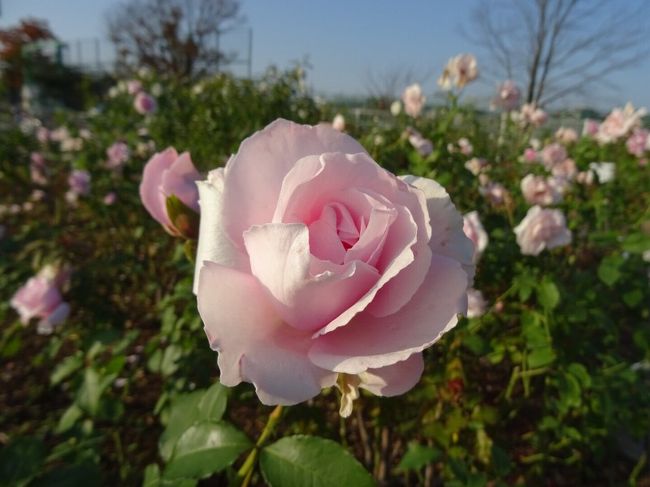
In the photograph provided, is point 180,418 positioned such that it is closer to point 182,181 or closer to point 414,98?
point 182,181

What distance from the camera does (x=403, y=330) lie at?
1.14ft

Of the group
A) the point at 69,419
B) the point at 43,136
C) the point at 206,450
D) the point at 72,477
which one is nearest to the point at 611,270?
the point at 206,450

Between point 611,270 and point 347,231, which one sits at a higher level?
point 347,231

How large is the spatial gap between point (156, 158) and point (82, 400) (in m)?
0.59

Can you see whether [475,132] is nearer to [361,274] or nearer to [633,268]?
[633,268]

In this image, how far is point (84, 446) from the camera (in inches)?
35.3

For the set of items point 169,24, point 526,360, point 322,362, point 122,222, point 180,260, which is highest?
point 169,24

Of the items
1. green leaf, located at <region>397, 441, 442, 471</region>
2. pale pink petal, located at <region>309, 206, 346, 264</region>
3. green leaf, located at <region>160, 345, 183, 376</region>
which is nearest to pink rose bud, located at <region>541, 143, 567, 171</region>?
green leaf, located at <region>397, 441, 442, 471</region>

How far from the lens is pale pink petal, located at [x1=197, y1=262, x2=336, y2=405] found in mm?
324

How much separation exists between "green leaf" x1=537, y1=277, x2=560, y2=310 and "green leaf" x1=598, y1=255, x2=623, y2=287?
0.32 metres

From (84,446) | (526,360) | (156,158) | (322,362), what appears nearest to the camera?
(322,362)

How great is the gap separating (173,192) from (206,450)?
325 mm

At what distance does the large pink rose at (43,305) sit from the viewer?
1.27 meters

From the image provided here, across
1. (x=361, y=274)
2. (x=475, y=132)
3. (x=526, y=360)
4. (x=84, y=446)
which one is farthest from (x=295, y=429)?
(x=475, y=132)
